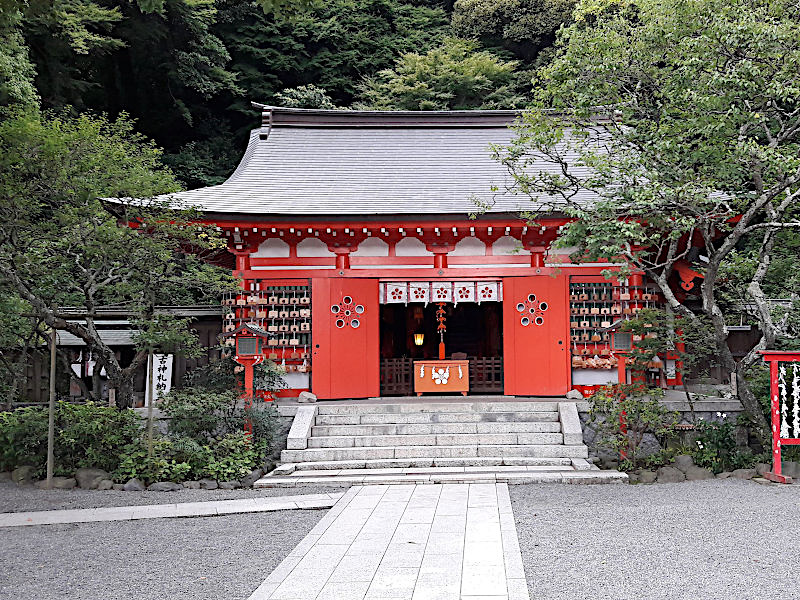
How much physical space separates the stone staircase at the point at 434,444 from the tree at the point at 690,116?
255cm

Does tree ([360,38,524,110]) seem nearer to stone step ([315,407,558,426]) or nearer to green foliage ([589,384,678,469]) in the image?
stone step ([315,407,558,426])

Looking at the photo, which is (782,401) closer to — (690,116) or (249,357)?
(690,116)

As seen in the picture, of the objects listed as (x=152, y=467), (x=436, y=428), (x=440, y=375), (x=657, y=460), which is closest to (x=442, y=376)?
(x=440, y=375)

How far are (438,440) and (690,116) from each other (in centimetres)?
564

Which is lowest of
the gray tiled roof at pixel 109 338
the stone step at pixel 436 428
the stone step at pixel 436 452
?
the stone step at pixel 436 452

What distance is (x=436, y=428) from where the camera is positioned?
9.95 meters

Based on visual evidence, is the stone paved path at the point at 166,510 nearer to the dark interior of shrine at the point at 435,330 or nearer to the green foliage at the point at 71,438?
the green foliage at the point at 71,438

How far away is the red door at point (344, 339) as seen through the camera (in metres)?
11.6

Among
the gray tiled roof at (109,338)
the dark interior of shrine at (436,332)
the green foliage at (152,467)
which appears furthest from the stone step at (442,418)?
the gray tiled roof at (109,338)

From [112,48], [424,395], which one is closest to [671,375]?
[424,395]

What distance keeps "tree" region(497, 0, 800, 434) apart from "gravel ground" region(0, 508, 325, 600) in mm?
5506

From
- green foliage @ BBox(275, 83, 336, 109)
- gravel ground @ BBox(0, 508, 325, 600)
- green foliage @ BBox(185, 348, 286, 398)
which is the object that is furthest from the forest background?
gravel ground @ BBox(0, 508, 325, 600)

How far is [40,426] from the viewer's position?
8625 millimetres

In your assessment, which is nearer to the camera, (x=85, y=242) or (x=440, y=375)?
(x=85, y=242)
